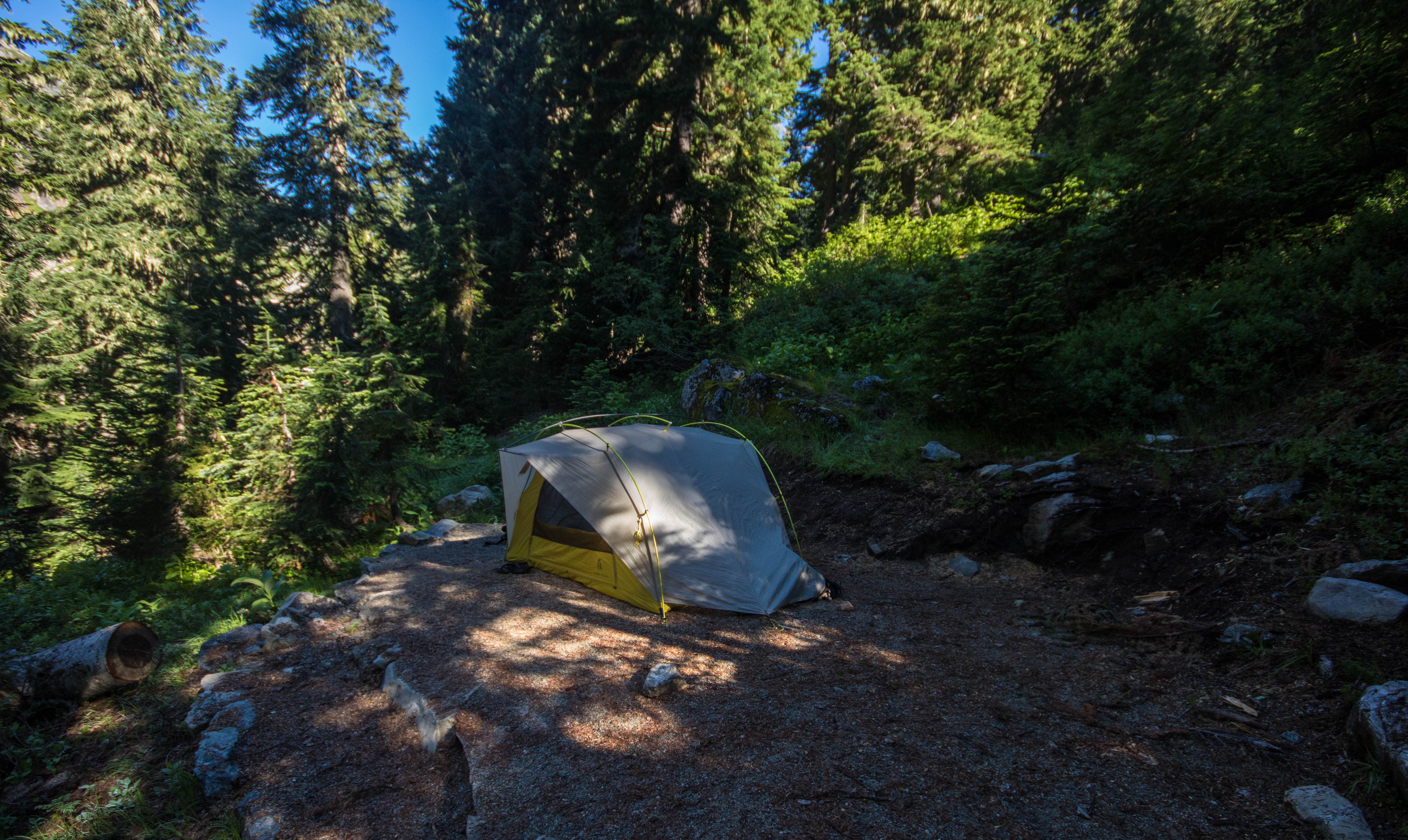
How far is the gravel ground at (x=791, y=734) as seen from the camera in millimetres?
2811

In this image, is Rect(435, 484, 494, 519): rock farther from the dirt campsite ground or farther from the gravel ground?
the gravel ground

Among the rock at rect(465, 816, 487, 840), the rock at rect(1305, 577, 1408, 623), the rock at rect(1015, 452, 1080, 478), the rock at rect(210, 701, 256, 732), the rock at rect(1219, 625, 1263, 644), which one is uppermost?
the rock at rect(1015, 452, 1080, 478)

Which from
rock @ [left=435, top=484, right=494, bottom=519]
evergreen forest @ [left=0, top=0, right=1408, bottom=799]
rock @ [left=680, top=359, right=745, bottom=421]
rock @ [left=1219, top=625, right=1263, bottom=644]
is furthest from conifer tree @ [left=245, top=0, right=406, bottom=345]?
rock @ [left=1219, top=625, right=1263, bottom=644]

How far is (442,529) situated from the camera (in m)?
9.32

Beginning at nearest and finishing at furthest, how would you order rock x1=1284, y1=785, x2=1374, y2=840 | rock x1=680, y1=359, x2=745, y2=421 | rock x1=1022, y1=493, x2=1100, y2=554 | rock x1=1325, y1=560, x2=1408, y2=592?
rock x1=1284, y1=785, x2=1374, y2=840
rock x1=1325, y1=560, x2=1408, y2=592
rock x1=1022, y1=493, x2=1100, y2=554
rock x1=680, y1=359, x2=745, y2=421

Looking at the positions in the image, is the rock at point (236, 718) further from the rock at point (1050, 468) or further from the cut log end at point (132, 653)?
the rock at point (1050, 468)

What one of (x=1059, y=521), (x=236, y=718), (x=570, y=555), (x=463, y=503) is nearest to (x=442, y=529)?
(x=463, y=503)

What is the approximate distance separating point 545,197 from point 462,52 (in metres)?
13.5

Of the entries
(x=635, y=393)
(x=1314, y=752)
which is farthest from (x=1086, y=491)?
(x=635, y=393)

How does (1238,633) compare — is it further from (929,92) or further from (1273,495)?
(929,92)

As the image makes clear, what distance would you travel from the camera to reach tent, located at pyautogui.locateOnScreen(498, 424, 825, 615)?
5609 mm

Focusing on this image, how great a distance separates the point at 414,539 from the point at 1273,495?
9.89 meters

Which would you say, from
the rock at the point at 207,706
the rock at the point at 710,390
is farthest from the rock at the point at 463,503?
the rock at the point at 207,706

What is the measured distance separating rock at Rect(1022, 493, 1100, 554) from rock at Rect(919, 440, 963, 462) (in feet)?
4.46
